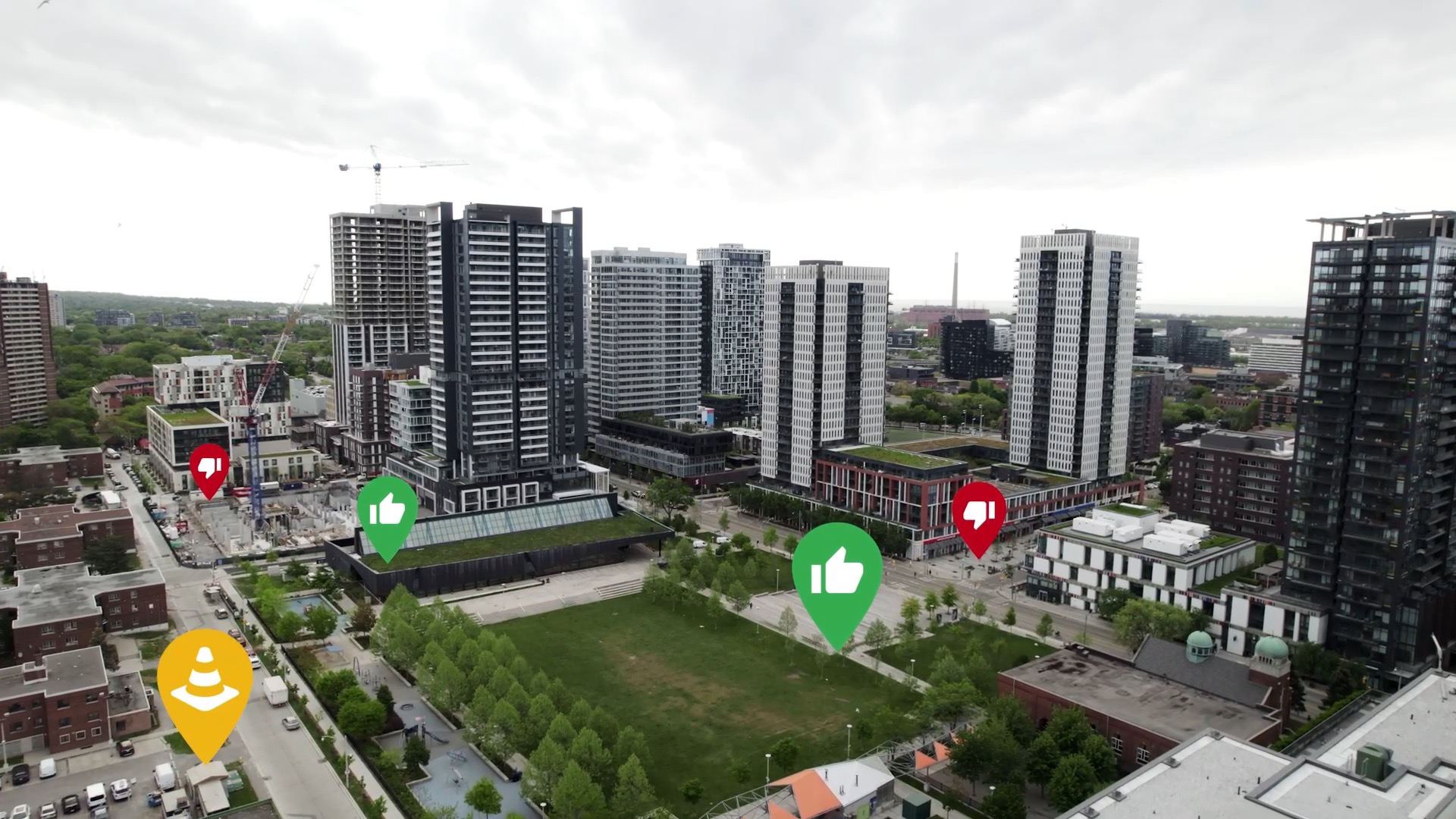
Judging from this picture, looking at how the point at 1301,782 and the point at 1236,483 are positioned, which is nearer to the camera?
the point at 1301,782

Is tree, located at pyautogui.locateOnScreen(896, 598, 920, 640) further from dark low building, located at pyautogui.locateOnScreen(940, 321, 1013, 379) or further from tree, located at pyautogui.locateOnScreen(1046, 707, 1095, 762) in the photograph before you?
dark low building, located at pyautogui.locateOnScreen(940, 321, 1013, 379)

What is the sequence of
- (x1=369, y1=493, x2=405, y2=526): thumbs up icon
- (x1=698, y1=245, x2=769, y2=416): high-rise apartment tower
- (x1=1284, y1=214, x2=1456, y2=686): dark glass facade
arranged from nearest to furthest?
(x1=1284, y1=214, x2=1456, y2=686): dark glass facade
(x1=369, y1=493, x2=405, y2=526): thumbs up icon
(x1=698, y1=245, x2=769, y2=416): high-rise apartment tower

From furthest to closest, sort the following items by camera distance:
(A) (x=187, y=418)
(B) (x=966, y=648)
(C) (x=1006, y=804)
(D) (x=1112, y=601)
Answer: (A) (x=187, y=418), (D) (x=1112, y=601), (B) (x=966, y=648), (C) (x=1006, y=804)

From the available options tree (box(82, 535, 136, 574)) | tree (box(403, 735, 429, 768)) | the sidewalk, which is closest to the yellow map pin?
the sidewalk

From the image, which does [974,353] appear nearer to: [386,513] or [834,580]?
[386,513]

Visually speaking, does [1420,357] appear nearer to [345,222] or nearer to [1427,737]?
[1427,737]

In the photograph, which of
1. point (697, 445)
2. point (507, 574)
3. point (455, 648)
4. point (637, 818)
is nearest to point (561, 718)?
point (637, 818)

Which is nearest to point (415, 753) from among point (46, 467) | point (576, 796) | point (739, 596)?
point (576, 796)
